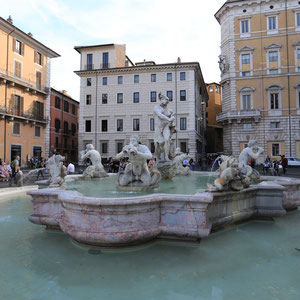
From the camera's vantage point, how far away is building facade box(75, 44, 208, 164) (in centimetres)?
3306

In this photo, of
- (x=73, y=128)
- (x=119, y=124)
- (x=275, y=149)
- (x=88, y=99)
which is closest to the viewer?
(x=275, y=149)

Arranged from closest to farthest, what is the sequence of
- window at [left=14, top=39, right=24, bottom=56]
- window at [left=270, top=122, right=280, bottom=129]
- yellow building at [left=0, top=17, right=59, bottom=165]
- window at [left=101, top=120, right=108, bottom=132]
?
yellow building at [left=0, top=17, right=59, bottom=165] < window at [left=14, top=39, right=24, bottom=56] < window at [left=270, top=122, right=280, bottom=129] < window at [left=101, top=120, right=108, bottom=132]

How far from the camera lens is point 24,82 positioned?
88.4 ft

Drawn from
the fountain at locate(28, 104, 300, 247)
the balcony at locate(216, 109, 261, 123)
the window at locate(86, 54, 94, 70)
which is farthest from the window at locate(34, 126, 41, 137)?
the fountain at locate(28, 104, 300, 247)

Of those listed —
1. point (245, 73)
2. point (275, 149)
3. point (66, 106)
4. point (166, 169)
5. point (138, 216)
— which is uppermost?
point (245, 73)

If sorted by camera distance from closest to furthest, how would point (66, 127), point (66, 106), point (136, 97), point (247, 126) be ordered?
point (247, 126) < point (136, 97) < point (66, 127) < point (66, 106)

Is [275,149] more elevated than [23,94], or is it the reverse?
[23,94]

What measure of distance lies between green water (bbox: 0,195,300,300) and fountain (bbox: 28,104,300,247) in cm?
26

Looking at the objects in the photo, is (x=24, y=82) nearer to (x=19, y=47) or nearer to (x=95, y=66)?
(x=19, y=47)

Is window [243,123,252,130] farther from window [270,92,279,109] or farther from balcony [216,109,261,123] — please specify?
window [270,92,279,109]

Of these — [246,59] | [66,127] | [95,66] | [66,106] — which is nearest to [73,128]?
[66,127]

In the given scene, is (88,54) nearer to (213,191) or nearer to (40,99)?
(40,99)

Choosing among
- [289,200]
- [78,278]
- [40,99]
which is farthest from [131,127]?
[78,278]

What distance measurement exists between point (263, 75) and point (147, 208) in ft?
106
